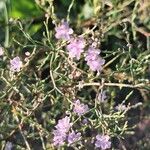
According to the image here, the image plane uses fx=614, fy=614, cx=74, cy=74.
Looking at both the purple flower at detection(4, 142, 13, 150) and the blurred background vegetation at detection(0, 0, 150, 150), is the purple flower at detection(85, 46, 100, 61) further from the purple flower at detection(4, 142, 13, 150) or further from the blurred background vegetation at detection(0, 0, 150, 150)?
the purple flower at detection(4, 142, 13, 150)

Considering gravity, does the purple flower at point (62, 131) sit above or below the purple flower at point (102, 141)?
above

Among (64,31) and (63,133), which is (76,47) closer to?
(64,31)

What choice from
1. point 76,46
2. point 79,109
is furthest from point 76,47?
point 79,109

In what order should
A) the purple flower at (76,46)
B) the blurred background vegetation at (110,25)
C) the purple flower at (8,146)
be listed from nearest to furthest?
the purple flower at (76,46), the purple flower at (8,146), the blurred background vegetation at (110,25)

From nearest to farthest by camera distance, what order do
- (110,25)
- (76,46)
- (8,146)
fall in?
(76,46) → (8,146) → (110,25)

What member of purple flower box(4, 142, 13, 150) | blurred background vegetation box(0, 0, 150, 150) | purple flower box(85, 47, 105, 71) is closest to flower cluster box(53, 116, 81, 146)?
purple flower box(85, 47, 105, 71)

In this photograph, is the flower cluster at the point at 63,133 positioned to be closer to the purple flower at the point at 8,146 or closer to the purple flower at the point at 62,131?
the purple flower at the point at 62,131

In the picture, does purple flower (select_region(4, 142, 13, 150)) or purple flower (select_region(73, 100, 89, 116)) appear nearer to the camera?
purple flower (select_region(73, 100, 89, 116))

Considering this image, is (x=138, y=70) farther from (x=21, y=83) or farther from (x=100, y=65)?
(x=21, y=83)

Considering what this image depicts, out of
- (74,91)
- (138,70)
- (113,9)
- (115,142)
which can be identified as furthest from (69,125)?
(113,9)

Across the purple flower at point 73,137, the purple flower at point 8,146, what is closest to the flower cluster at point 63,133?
the purple flower at point 73,137

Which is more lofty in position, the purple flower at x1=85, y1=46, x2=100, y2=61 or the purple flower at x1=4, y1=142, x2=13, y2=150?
the purple flower at x1=85, y1=46, x2=100, y2=61
